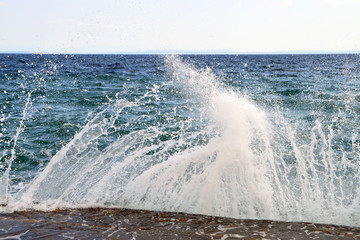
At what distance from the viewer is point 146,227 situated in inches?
198

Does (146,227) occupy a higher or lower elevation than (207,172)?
lower

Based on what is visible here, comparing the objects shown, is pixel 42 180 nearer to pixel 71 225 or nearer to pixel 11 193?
pixel 11 193

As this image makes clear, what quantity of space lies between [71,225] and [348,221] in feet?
13.6

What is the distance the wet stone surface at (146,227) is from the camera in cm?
471

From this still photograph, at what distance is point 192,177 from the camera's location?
6.33 metres

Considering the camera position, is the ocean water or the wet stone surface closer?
the wet stone surface

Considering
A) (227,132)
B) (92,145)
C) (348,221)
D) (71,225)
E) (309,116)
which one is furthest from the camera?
(309,116)

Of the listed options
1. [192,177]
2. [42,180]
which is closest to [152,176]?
[192,177]

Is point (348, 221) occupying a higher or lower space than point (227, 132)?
lower

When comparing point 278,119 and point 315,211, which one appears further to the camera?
point 278,119

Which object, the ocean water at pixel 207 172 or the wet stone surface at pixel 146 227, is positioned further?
the ocean water at pixel 207 172

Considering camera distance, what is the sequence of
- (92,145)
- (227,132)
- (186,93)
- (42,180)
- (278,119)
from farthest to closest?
(186,93) → (278,119) → (92,145) → (42,180) → (227,132)

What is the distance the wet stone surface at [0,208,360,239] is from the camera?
186 inches

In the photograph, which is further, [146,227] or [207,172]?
[207,172]
